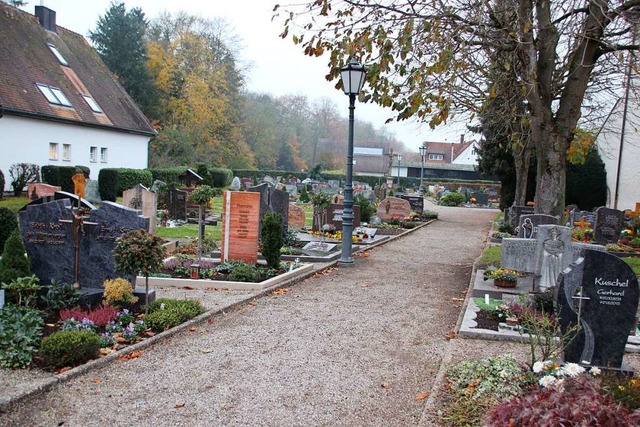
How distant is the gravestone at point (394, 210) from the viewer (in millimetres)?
26203

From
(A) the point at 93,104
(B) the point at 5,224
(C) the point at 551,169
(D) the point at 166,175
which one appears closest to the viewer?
(B) the point at 5,224

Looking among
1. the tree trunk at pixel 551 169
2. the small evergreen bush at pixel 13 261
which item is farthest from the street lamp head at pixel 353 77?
the small evergreen bush at pixel 13 261

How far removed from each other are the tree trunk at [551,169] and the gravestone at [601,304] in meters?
7.36

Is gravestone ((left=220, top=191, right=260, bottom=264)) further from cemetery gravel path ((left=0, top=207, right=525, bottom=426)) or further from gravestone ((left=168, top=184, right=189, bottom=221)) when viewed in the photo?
gravestone ((left=168, top=184, right=189, bottom=221))

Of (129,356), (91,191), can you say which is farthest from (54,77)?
(129,356)

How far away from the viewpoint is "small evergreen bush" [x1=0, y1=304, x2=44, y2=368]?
5609mm

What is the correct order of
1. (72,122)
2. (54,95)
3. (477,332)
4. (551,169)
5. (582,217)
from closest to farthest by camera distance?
(477,332), (551,169), (582,217), (72,122), (54,95)

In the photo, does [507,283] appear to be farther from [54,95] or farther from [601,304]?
[54,95]

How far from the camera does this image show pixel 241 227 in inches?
472

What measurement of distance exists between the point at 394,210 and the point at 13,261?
20334mm

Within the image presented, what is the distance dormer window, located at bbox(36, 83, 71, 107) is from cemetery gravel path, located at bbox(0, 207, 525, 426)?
24.4m

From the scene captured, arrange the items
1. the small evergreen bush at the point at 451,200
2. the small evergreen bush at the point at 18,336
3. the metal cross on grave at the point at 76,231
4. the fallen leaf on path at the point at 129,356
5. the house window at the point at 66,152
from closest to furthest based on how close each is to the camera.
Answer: the small evergreen bush at the point at 18,336 < the fallen leaf on path at the point at 129,356 < the metal cross on grave at the point at 76,231 < the house window at the point at 66,152 < the small evergreen bush at the point at 451,200

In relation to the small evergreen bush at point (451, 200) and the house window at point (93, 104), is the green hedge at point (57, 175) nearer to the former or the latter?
the house window at point (93, 104)

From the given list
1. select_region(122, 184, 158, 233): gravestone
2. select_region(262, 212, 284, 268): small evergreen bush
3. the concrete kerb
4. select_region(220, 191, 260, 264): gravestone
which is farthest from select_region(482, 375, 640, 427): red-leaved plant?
select_region(122, 184, 158, 233): gravestone
